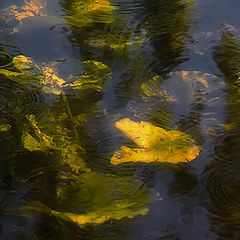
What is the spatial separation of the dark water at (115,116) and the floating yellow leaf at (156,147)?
0.02m

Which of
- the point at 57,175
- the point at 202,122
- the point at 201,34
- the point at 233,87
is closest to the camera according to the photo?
the point at 57,175

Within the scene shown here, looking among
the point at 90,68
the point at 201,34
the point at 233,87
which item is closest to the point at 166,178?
the point at 233,87

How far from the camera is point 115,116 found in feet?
5.16

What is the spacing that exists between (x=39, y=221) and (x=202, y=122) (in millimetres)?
545

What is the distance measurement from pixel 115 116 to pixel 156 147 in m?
0.20

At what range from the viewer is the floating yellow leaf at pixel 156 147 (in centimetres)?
141

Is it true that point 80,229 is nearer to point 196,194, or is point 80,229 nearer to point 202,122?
point 196,194

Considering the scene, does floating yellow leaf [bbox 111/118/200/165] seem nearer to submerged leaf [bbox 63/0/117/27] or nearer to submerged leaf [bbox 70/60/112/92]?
submerged leaf [bbox 70/60/112/92]

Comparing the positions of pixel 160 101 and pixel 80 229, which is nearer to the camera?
pixel 80 229

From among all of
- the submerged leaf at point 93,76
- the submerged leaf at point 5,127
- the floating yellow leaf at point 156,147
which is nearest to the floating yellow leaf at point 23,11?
the submerged leaf at point 93,76

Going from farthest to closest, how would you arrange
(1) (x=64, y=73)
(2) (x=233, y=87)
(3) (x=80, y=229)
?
1. (1) (x=64, y=73)
2. (2) (x=233, y=87)
3. (3) (x=80, y=229)

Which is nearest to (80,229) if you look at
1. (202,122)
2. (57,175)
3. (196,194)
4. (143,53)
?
(57,175)

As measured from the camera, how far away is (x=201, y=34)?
1874 millimetres

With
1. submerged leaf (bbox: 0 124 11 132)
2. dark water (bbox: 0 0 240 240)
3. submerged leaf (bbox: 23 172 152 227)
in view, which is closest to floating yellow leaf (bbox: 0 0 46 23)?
dark water (bbox: 0 0 240 240)
